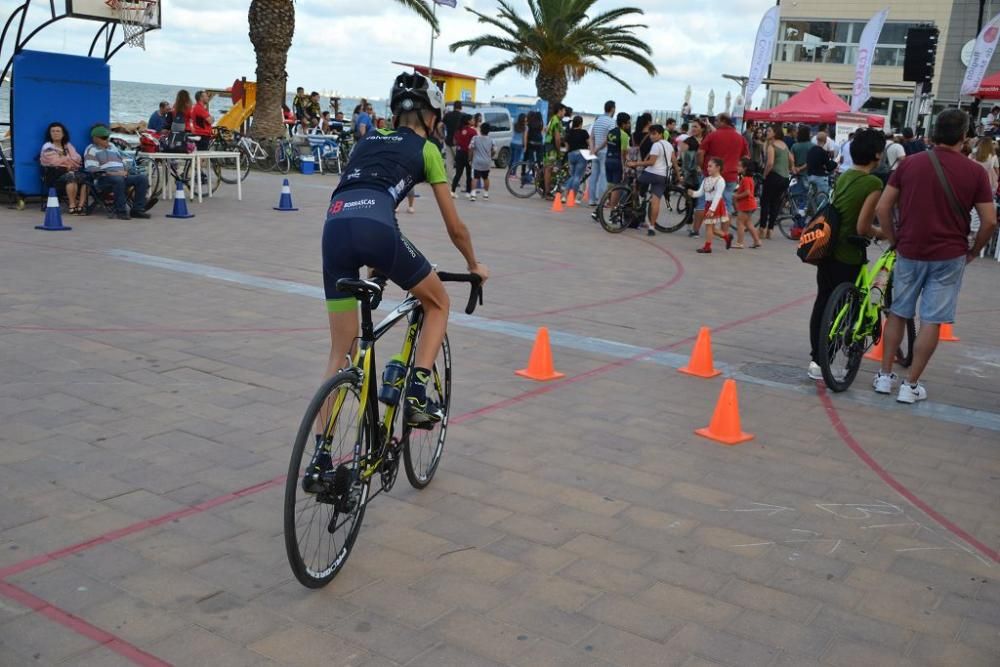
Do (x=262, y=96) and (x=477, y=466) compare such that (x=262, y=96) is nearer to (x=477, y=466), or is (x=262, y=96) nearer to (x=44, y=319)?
(x=44, y=319)

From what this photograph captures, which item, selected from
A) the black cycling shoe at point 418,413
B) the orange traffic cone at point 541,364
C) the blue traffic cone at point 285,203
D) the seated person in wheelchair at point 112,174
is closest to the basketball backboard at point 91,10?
the seated person in wheelchair at point 112,174

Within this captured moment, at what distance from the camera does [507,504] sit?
456 centimetres

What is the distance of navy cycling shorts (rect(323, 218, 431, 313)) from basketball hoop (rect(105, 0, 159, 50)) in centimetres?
1277

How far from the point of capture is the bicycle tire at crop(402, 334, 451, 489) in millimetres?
4578

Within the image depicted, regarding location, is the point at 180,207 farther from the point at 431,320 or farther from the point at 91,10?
the point at 431,320

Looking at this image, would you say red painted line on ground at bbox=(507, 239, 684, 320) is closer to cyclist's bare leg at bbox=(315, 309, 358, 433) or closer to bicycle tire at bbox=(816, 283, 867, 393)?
bicycle tire at bbox=(816, 283, 867, 393)

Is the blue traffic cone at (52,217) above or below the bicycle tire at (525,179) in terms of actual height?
below

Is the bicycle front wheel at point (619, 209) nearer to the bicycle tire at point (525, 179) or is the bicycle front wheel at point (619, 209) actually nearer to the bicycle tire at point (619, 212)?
the bicycle tire at point (619, 212)

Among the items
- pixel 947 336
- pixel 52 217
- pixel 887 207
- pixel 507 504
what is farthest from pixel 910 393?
pixel 52 217

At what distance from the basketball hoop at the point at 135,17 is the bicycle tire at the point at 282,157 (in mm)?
8222

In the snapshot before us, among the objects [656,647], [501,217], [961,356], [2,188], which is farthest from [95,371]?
[501,217]

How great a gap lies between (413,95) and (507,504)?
1.95m

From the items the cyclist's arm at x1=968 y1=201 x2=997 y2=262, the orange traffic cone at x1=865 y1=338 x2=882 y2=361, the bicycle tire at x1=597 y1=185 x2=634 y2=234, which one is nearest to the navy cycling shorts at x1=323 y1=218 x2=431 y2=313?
the cyclist's arm at x1=968 y1=201 x2=997 y2=262

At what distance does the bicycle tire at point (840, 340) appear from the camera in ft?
21.9
